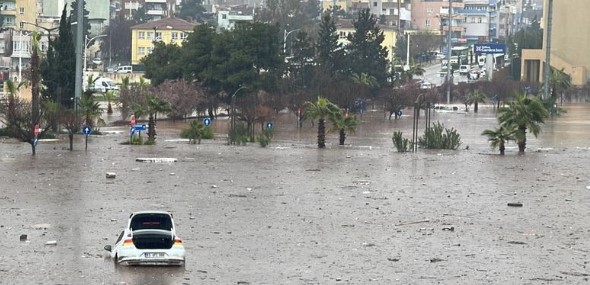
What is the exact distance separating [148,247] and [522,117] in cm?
2801

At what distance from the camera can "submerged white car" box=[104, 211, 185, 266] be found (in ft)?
73.3

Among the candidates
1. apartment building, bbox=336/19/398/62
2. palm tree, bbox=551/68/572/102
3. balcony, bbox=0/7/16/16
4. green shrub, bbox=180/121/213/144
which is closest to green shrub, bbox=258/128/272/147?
green shrub, bbox=180/121/213/144

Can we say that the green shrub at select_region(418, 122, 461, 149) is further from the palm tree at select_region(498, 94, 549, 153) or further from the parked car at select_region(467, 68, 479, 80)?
the parked car at select_region(467, 68, 479, 80)

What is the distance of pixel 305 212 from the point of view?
3023cm

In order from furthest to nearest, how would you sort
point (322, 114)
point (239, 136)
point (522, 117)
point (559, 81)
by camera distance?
A: point (559, 81), point (239, 136), point (322, 114), point (522, 117)

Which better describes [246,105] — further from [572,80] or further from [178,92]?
[572,80]

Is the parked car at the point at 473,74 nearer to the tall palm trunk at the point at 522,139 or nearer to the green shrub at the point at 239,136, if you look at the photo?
the green shrub at the point at 239,136

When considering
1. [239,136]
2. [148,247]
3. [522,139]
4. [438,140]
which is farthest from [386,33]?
[148,247]

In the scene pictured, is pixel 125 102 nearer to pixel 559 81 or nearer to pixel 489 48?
pixel 559 81

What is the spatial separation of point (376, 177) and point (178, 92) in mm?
34414

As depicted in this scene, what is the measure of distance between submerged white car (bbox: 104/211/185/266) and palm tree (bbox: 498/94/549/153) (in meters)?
27.4

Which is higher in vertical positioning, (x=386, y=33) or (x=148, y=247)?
(x=386, y=33)

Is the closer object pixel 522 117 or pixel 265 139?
pixel 522 117

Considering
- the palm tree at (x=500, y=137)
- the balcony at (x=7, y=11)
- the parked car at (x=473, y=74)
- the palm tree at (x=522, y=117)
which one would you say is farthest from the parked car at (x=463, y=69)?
the palm tree at (x=500, y=137)
